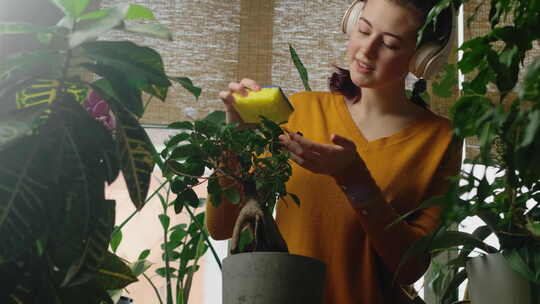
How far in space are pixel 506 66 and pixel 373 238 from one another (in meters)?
0.58

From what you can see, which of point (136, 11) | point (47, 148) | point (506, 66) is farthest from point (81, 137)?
point (506, 66)

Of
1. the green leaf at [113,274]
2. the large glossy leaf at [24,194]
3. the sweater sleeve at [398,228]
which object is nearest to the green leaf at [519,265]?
the sweater sleeve at [398,228]

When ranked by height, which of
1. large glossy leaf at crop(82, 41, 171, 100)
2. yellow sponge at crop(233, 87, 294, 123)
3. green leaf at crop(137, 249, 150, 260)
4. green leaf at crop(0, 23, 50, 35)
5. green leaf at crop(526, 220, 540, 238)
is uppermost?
green leaf at crop(0, 23, 50, 35)

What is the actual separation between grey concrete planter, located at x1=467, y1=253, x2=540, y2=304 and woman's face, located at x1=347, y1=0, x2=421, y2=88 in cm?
44

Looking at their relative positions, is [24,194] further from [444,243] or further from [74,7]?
[444,243]

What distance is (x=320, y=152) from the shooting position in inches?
47.2

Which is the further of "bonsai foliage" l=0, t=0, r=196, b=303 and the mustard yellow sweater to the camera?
the mustard yellow sweater

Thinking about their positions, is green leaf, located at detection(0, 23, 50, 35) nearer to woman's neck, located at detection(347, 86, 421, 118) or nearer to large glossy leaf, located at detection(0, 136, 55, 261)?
large glossy leaf, located at detection(0, 136, 55, 261)

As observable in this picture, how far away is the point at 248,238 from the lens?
114 cm

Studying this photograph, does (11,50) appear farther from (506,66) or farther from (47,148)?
(506,66)

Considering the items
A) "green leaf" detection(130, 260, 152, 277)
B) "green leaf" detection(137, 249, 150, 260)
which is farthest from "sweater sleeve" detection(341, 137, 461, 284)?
"green leaf" detection(137, 249, 150, 260)

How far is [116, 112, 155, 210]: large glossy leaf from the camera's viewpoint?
37.3 inches

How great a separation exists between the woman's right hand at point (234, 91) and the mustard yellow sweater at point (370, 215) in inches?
8.2

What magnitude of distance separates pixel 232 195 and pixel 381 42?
48 centimetres
